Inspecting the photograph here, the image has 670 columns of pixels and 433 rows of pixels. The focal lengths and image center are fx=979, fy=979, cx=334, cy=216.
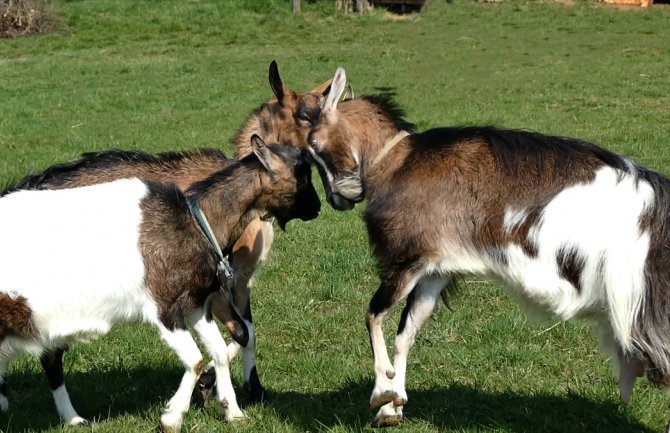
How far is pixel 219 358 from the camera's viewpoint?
539cm

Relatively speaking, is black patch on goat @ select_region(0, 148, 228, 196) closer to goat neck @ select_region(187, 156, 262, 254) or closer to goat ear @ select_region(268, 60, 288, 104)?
goat neck @ select_region(187, 156, 262, 254)

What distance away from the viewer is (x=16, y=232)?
4.82 metres

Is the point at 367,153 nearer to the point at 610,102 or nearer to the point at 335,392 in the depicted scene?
the point at 335,392

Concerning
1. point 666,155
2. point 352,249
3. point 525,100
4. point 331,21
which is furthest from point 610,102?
point 331,21

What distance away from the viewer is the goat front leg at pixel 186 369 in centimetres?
501

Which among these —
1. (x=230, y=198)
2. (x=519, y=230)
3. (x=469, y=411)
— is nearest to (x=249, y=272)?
(x=230, y=198)

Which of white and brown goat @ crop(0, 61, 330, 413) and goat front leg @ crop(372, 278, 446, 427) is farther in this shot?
white and brown goat @ crop(0, 61, 330, 413)

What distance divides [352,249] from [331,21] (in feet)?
57.4

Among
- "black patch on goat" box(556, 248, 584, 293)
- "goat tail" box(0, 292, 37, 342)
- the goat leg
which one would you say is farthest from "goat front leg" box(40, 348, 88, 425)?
"black patch on goat" box(556, 248, 584, 293)

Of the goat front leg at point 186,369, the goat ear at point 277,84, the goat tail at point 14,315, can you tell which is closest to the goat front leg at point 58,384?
the goat front leg at point 186,369

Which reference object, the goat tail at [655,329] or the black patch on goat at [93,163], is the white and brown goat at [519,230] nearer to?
the goat tail at [655,329]

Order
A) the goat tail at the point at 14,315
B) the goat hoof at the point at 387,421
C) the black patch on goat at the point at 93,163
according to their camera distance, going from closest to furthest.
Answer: the goat tail at the point at 14,315
the goat hoof at the point at 387,421
the black patch on goat at the point at 93,163

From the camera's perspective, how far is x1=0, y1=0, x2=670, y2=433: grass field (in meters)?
5.62

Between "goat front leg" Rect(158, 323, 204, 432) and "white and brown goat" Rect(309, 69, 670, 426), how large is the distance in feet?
3.06
